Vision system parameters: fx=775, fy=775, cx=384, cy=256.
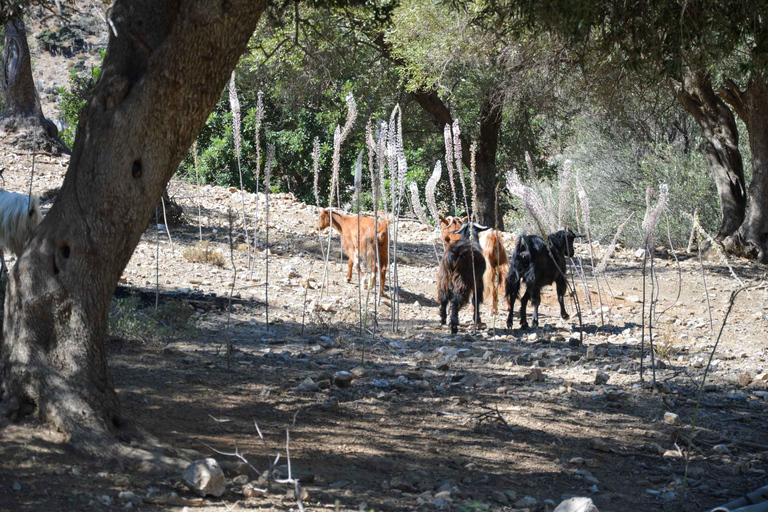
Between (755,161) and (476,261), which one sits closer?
(476,261)

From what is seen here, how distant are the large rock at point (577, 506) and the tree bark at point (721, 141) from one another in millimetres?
11842

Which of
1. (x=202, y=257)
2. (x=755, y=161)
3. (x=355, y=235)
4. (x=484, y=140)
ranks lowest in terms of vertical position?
(x=202, y=257)

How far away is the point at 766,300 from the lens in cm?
1166

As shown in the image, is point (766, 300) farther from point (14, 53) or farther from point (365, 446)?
point (14, 53)

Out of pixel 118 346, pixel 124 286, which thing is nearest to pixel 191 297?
pixel 124 286

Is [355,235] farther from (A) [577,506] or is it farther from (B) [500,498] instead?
(A) [577,506]

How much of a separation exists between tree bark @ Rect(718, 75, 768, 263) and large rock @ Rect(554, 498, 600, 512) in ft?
40.1

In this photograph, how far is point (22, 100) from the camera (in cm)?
1659

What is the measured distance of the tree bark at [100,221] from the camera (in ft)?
13.5

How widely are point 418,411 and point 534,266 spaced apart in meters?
4.31

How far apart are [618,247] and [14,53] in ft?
43.4

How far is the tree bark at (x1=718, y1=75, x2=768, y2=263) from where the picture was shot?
14.3 meters

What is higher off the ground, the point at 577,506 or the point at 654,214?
the point at 654,214

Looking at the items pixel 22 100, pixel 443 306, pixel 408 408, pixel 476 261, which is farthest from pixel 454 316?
pixel 22 100
